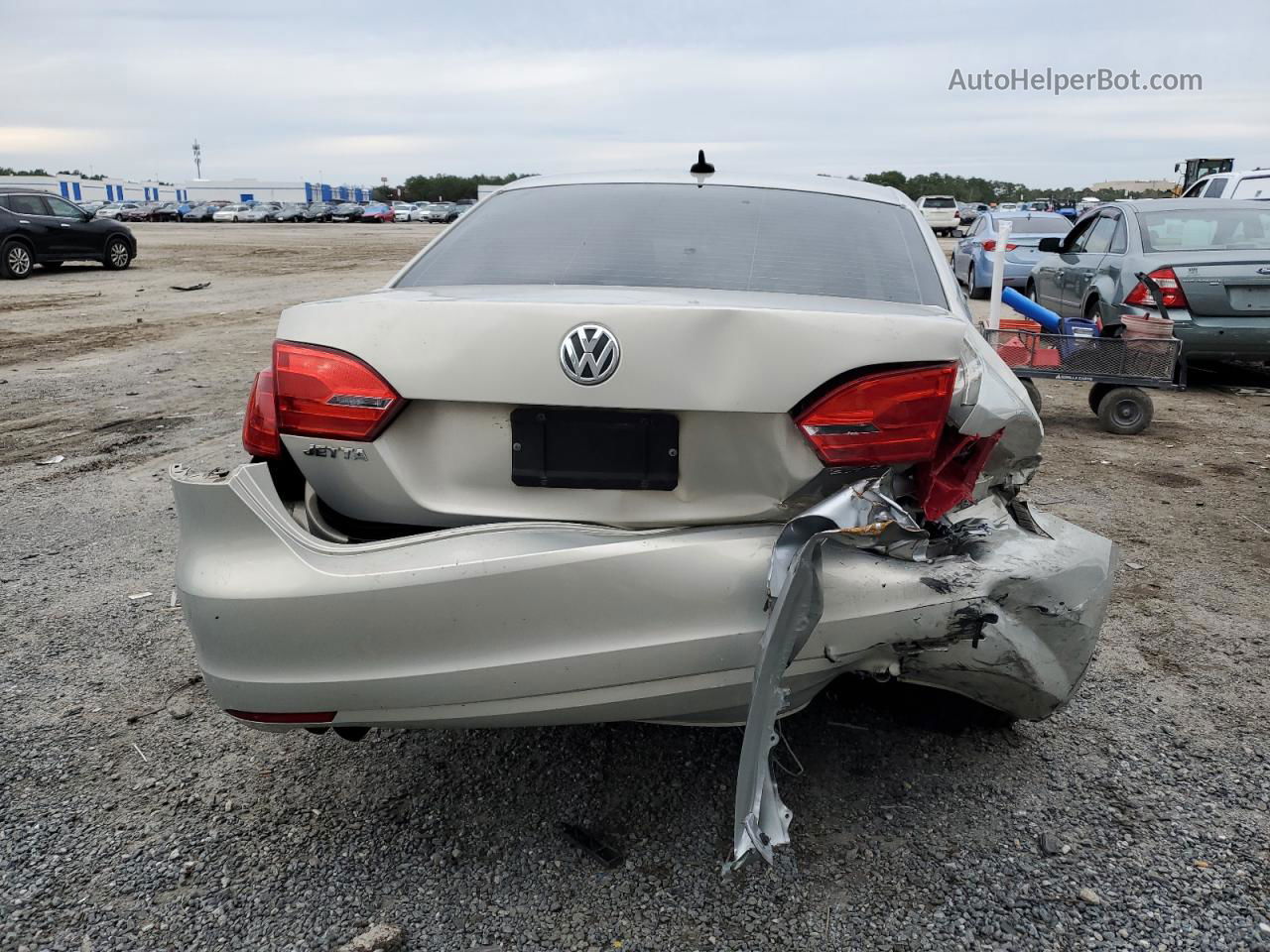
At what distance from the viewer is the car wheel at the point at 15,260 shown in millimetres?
19125

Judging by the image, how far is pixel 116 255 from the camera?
21.8 m

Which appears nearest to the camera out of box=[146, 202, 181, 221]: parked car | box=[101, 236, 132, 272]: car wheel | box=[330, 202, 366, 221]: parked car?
box=[101, 236, 132, 272]: car wheel

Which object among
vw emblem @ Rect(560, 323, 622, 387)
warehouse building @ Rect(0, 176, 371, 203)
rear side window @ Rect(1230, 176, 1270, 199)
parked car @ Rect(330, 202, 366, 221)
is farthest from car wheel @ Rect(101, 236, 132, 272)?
warehouse building @ Rect(0, 176, 371, 203)

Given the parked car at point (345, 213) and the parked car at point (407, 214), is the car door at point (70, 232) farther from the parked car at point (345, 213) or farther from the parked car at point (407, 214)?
the parked car at point (407, 214)

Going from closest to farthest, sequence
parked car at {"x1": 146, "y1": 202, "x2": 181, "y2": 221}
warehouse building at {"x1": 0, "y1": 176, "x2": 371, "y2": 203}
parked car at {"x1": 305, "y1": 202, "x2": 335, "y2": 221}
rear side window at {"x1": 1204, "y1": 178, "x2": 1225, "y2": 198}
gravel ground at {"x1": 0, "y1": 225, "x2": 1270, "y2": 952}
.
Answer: gravel ground at {"x1": 0, "y1": 225, "x2": 1270, "y2": 952} < rear side window at {"x1": 1204, "y1": 178, "x2": 1225, "y2": 198} < parked car at {"x1": 146, "y1": 202, "x2": 181, "y2": 221} < parked car at {"x1": 305, "y1": 202, "x2": 335, "y2": 221} < warehouse building at {"x1": 0, "y1": 176, "x2": 371, "y2": 203}

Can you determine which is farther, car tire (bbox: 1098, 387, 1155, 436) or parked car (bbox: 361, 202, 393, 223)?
parked car (bbox: 361, 202, 393, 223)

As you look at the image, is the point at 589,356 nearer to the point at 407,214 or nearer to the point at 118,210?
the point at 407,214

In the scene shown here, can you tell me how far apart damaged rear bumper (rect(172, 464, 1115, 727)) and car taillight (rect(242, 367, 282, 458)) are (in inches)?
5.5

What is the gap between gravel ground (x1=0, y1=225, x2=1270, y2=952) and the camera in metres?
2.30

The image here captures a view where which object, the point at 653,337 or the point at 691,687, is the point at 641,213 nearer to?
the point at 653,337

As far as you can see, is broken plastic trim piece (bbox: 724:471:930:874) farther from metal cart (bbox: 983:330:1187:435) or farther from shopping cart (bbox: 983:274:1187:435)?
metal cart (bbox: 983:330:1187:435)

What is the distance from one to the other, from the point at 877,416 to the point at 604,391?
1.90ft

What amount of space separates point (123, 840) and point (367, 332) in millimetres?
1413

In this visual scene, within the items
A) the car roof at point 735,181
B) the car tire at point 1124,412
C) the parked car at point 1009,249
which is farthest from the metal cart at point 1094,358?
Result: the parked car at point 1009,249
